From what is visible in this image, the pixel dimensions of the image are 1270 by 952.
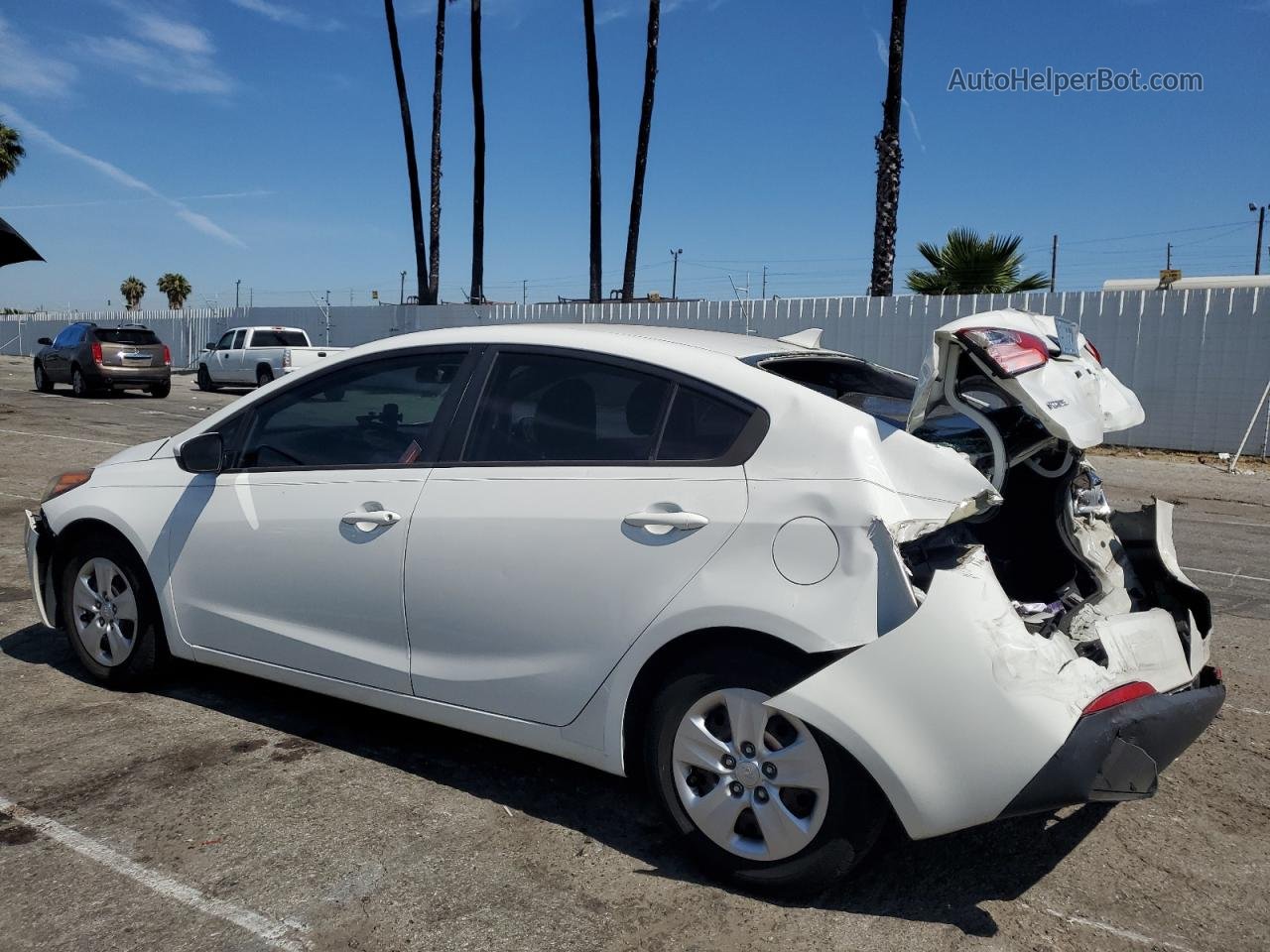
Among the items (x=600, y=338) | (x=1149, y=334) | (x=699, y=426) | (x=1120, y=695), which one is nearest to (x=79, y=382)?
(x=1149, y=334)

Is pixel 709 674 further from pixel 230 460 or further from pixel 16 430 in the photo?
pixel 16 430

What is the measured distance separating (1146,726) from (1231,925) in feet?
2.12

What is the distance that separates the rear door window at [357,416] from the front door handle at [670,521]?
3.15ft

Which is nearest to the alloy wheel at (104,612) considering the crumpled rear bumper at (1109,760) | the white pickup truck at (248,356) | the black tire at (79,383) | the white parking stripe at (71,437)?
the crumpled rear bumper at (1109,760)

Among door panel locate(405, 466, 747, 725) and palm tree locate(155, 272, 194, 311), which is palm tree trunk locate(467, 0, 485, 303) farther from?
palm tree locate(155, 272, 194, 311)

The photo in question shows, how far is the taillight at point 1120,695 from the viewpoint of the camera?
9.44 feet

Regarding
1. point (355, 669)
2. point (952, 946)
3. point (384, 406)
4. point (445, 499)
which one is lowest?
point (952, 946)

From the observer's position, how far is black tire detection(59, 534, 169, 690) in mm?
4551

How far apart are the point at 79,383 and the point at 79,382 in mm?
26

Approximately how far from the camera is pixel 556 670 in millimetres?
3410

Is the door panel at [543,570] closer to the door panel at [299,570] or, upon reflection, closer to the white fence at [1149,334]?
the door panel at [299,570]

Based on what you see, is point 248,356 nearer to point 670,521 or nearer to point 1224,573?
point 1224,573

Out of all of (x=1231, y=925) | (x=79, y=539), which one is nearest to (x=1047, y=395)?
(x=1231, y=925)

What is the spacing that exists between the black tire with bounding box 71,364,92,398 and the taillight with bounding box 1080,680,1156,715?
23.7 m
